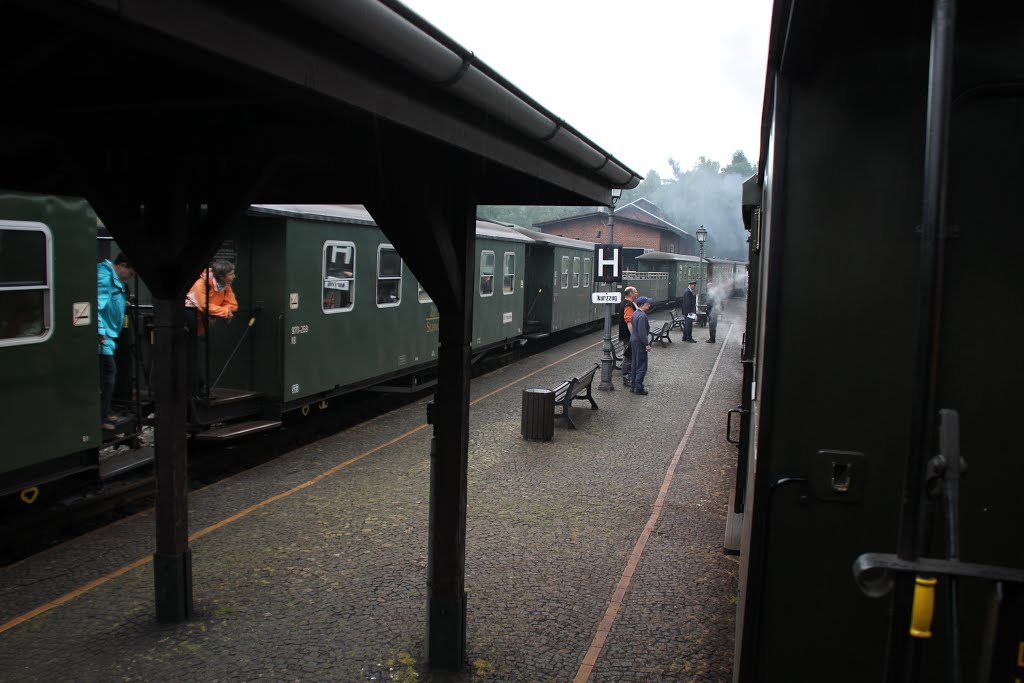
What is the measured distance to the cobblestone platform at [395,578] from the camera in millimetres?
4719

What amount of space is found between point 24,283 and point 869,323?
6.11 m

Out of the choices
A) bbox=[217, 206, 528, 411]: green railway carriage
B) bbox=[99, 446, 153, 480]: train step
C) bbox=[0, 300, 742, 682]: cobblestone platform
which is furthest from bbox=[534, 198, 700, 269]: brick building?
bbox=[99, 446, 153, 480]: train step

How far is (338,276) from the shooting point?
10.4 metres

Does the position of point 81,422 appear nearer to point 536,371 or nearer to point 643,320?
point 643,320

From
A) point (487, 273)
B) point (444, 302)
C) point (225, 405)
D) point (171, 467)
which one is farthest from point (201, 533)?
point (487, 273)

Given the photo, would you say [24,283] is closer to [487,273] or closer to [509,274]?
[487,273]

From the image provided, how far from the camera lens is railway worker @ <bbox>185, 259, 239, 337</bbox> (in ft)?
28.3

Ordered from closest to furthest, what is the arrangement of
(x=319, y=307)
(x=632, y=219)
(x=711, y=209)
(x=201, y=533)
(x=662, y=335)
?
(x=201, y=533), (x=319, y=307), (x=662, y=335), (x=632, y=219), (x=711, y=209)

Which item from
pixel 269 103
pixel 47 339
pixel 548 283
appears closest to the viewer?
pixel 269 103

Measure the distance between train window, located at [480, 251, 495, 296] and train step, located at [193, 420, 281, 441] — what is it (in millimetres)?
7077

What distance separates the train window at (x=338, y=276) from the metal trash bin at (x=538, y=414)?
2.73 m

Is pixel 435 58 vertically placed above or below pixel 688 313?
above

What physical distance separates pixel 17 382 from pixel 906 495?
634cm

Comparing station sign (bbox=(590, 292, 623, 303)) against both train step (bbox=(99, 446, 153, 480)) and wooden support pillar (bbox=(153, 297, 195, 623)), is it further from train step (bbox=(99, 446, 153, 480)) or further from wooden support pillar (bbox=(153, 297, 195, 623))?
wooden support pillar (bbox=(153, 297, 195, 623))
